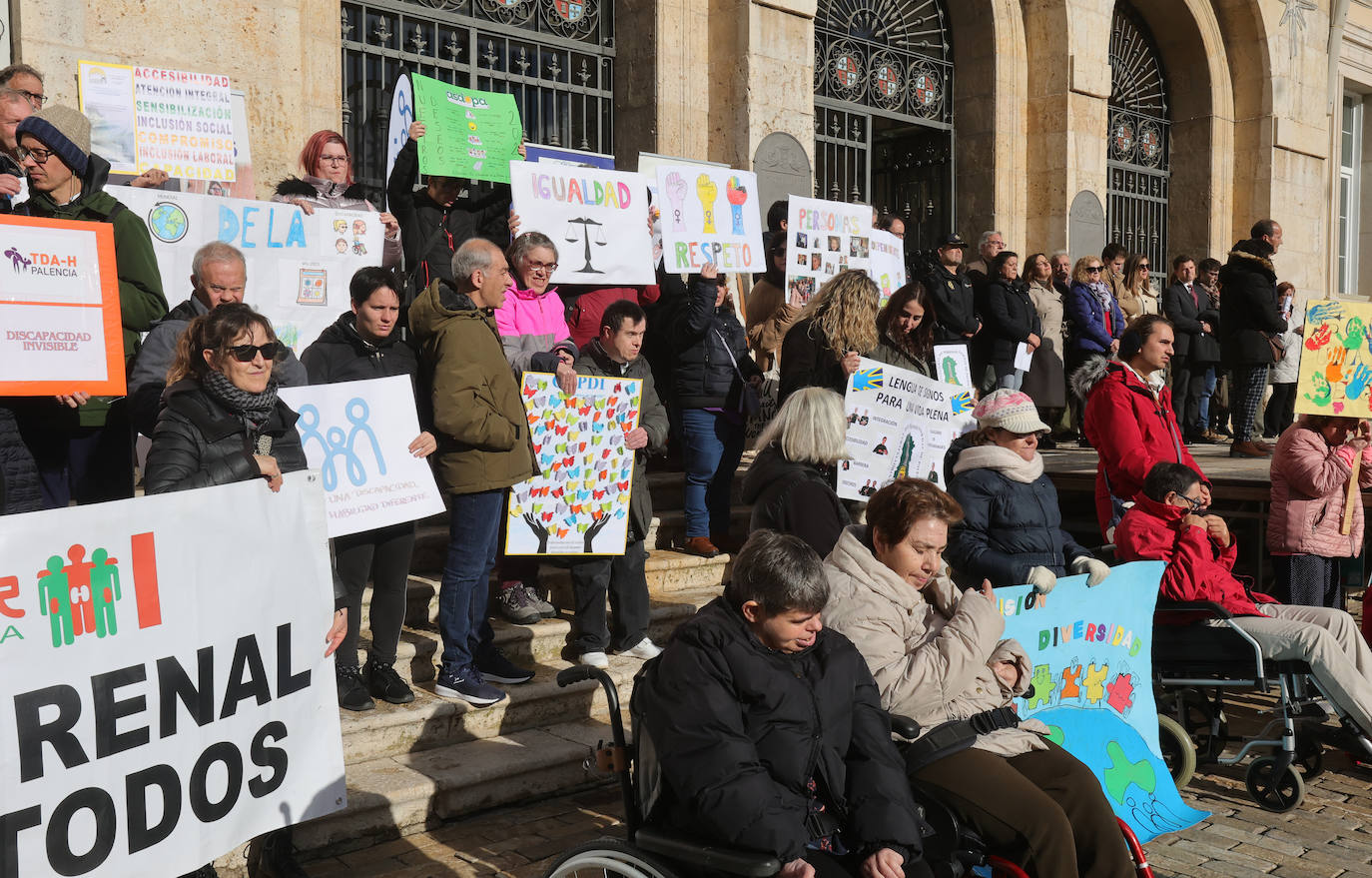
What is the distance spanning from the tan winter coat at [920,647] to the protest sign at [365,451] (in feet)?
6.54

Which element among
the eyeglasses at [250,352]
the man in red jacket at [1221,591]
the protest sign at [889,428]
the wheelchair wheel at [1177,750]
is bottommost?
the wheelchair wheel at [1177,750]

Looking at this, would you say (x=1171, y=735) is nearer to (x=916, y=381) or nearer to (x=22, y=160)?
(x=916, y=381)

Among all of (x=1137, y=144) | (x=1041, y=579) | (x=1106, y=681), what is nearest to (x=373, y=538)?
(x=1041, y=579)

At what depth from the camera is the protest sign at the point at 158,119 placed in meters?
6.62

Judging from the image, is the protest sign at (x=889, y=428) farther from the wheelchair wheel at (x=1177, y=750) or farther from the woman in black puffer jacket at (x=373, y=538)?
the woman in black puffer jacket at (x=373, y=538)

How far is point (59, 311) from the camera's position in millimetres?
4562

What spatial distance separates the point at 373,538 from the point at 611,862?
2413 millimetres

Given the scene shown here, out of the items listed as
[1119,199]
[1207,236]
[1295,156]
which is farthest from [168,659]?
[1295,156]

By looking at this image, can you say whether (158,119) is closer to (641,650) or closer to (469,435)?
(469,435)

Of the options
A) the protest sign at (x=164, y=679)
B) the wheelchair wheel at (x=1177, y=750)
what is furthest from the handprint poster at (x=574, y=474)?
the wheelchair wheel at (x=1177, y=750)

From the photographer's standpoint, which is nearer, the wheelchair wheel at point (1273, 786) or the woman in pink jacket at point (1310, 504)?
the wheelchair wheel at point (1273, 786)

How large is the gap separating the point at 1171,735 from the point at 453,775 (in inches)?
117

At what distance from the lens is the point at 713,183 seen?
8.15m

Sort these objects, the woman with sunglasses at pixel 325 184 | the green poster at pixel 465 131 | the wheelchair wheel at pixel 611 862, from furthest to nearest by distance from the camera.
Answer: the green poster at pixel 465 131 < the woman with sunglasses at pixel 325 184 < the wheelchair wheel at pixel 611 862
